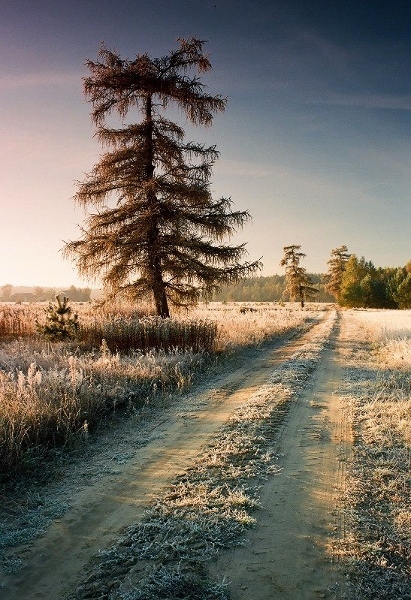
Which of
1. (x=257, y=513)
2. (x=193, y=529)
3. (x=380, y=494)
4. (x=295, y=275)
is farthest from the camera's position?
(x=295, y=275)

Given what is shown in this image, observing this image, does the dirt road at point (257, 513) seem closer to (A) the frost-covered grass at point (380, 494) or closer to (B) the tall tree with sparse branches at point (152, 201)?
(A) the frost-covered grass at point (380, 494)

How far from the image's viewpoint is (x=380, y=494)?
429 centimetres

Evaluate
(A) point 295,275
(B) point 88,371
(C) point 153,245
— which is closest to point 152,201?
(C) point 153,245

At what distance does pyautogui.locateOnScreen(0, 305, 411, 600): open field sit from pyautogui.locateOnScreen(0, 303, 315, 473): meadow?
49 centimetres

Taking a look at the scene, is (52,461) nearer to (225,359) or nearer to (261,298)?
(225,359)

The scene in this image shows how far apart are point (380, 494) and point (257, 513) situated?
1372mm

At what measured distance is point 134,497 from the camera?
4301mm

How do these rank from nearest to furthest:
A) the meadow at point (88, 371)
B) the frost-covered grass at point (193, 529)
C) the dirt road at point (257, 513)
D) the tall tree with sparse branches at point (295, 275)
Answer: the frost-covered grass at point (193, 529) < the dirt road at point (257, 513) < the meadow at point (88, 371) < the tall tree with sparse branches at point (295, 275)

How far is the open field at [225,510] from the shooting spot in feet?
9.93

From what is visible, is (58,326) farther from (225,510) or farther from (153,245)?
(225,510)

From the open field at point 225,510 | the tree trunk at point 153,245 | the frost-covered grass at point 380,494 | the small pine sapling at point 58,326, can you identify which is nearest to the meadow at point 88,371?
the small pine sapling at point 58,326

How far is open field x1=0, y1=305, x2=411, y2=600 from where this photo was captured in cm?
303

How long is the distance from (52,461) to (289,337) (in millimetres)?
17548

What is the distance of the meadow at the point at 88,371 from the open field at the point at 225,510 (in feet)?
1.61
